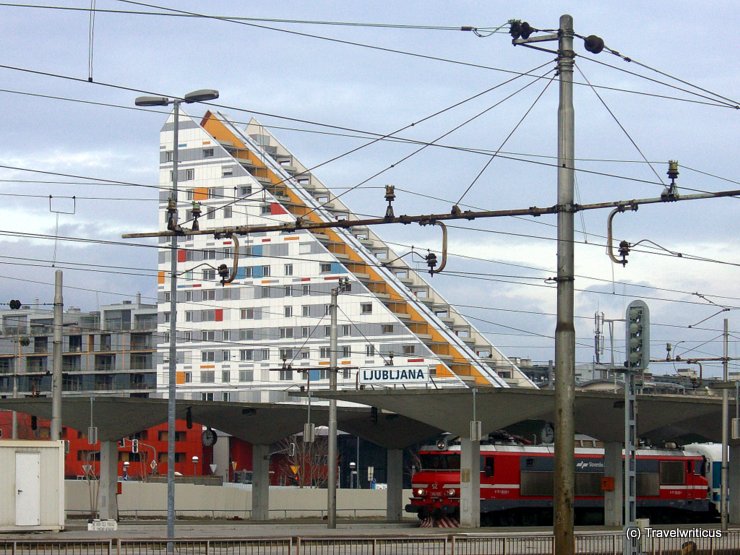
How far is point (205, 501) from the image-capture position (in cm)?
7125

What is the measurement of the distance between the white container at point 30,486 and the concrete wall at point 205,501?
26.4 metres

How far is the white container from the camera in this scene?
3716cm

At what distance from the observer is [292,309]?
127438mm

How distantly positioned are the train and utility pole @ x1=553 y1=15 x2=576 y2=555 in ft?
90.5

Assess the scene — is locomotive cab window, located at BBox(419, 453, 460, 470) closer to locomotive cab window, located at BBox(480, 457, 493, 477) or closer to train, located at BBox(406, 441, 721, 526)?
train, located at BBox(406, 441, 721, 526)

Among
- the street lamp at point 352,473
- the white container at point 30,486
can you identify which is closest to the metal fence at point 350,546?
the white container at point 30,486

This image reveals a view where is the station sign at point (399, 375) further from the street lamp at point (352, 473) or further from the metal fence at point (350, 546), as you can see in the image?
the metal fence at point (350, 546)

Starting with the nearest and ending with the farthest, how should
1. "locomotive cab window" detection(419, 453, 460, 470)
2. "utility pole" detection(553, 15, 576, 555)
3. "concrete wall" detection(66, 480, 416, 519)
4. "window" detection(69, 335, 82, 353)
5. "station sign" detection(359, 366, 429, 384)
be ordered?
"utility pole" detection(553, 15, 576, 555), "locomotive cab window" detection(419, 453, 460, 470), "concrete wall" detection(66, 480, 416, 519), "station sign" detection(359, 366, 429, 384), "window" detection(69, 335, 82, 353)

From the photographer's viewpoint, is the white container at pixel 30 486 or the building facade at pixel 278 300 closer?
the white container at pixel 30 486

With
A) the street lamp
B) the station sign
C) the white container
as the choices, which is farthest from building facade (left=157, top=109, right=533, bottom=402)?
the white container

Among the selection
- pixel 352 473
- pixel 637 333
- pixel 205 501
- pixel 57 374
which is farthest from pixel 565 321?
pixel 352 473

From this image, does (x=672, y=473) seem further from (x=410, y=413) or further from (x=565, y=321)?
(x=565, y=321)

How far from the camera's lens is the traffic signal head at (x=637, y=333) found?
2320 centimetres

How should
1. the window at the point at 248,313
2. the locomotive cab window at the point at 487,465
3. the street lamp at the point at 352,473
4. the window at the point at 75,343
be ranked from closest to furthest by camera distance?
the locomotive cab window at the point at 487,465
the street lamp at the point at 352,473
the window at the point at 248,313
the window at the point at 75,343
